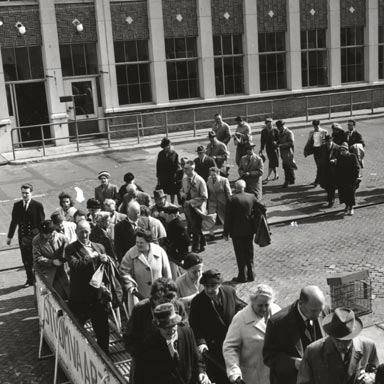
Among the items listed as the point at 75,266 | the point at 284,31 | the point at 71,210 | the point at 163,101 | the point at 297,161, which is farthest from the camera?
the point at 284,31

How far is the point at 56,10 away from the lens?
26.0m

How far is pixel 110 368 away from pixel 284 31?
84.2 ft

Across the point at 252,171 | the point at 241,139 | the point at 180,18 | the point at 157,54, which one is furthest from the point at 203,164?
the point at 180,18

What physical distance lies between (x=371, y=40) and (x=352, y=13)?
157 centimetres

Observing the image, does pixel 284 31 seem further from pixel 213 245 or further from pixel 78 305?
pixel 78 305

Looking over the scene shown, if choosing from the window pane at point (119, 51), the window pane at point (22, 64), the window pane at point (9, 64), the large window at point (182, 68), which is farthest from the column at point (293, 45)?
the window pane at point (9, 64)

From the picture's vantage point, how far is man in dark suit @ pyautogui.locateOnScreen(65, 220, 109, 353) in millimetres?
8336

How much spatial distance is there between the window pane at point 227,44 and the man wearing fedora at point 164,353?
2441cm

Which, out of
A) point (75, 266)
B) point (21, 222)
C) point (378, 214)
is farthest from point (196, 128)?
point (75, 266)

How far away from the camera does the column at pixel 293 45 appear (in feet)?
98.0

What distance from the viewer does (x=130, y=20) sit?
2716 centimetres

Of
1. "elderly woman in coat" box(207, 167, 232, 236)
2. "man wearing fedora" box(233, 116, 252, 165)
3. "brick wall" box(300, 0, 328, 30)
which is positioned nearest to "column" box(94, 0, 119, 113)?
"brick wall" box(300, 0, 328, 30)

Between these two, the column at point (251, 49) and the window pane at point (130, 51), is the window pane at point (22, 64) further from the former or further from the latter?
the column at point (251, 49)

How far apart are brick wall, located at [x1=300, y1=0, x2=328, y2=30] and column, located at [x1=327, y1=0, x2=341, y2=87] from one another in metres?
0.27
